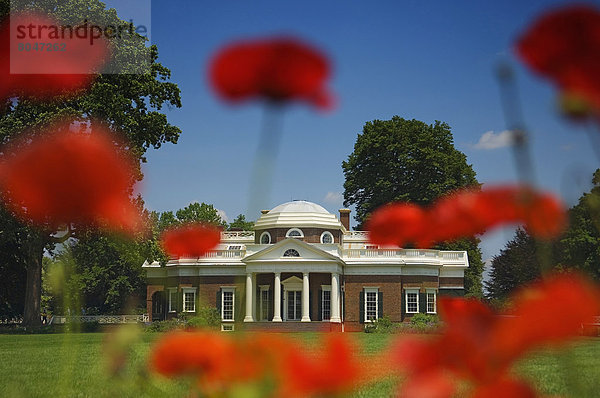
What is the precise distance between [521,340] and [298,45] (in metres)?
0.66

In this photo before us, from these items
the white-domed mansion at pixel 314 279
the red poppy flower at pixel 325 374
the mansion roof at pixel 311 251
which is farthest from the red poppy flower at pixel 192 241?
the mansion roof at pixel 311 251

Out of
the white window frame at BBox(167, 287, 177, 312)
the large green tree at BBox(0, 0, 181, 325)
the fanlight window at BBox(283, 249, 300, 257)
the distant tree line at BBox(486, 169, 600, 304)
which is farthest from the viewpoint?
the white window frame at BBox(167, 287, 177, 312)

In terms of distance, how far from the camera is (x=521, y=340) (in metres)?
1.20

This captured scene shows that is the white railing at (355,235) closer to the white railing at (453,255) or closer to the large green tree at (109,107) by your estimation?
the white railing at (453,255)

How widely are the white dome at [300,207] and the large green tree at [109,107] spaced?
15.5 m

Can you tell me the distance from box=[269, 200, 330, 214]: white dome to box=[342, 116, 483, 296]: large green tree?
16.7ft

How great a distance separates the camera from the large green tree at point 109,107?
89.6 feet

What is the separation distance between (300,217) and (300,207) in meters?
1.18

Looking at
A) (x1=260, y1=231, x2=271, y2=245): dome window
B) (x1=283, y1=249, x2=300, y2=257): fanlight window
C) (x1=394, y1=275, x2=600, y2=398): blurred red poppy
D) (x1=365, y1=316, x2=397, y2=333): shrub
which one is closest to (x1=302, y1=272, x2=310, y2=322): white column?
(x1=283, y1=249, x2=300, y2=257): fanlight window

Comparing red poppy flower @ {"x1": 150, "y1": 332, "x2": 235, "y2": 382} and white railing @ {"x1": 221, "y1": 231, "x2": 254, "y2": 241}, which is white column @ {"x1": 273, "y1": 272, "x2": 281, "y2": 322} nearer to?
white railing @ {"x1": 221, "y1": 231, "x2": 254, "y2": 241}

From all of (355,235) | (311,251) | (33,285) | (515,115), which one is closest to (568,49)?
(515,115)

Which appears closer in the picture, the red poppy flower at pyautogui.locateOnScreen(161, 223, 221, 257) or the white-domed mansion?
the red poppy flower at pyautogui.locateOnScreen(161, 223, 221, 257)

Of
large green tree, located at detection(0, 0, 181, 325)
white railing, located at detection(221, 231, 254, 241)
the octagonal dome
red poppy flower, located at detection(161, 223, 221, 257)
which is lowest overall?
red poppy flower, located at detection(161, 223, 221, 257)

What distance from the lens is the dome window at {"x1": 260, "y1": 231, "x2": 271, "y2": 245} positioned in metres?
44.9
